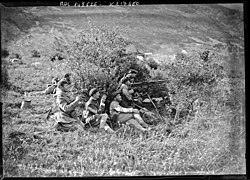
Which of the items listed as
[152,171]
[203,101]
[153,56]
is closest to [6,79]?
[153,56]

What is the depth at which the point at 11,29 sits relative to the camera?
231 centimetres

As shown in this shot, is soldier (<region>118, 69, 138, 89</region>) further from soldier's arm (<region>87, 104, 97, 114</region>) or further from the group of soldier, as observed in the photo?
soldier's arm (<region>87, 104, 97, 114</region>)

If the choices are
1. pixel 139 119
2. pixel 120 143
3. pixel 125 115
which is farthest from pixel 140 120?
pixel 120 143

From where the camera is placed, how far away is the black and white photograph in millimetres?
2234

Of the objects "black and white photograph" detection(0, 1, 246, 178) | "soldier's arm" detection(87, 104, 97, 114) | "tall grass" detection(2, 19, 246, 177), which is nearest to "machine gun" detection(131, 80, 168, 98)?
"black and white photograph" detection(0, 1, 246, 178)

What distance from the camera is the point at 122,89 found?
2273 mm

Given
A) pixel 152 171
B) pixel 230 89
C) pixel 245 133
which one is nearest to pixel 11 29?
pixel 152 171

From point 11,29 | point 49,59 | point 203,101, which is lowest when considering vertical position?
point 203,101

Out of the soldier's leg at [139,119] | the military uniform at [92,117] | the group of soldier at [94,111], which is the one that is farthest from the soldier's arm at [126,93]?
the military uniform at [92,117]

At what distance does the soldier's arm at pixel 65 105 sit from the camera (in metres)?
2.23

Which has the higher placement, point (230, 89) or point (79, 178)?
point (230, 89)

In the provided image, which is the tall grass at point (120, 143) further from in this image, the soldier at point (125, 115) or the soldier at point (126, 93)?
the soldier at point (126, 93)

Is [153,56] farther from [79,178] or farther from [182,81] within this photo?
[79,178]

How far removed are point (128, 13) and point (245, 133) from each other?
1242 mm
